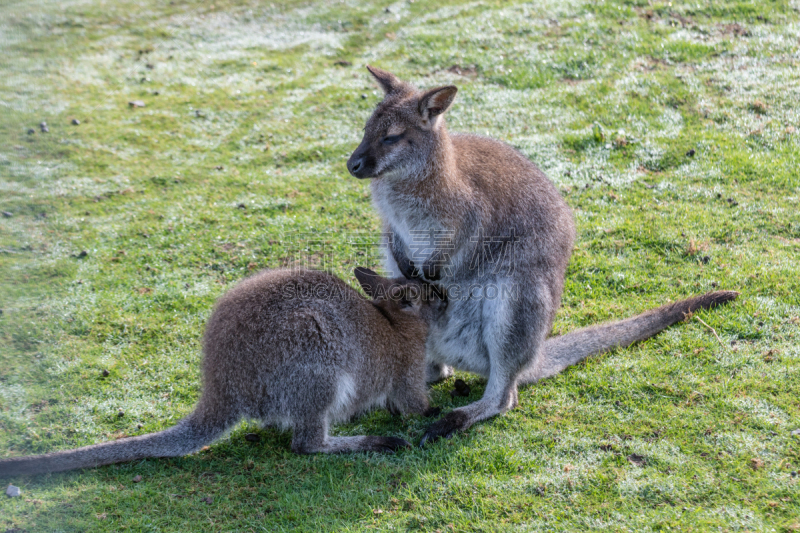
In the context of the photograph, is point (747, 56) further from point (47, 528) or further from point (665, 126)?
point (47, 528)

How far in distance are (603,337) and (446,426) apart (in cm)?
147

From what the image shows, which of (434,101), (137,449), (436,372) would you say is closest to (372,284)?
(436,372)

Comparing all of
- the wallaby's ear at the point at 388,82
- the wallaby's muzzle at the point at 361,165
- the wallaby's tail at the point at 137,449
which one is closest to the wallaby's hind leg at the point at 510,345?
the wallaby's muzzle at the point at 361,165

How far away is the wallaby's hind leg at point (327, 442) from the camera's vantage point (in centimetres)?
421

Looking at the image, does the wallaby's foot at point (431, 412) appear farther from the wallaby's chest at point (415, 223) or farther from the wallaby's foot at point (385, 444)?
the wallaby's chest at point (415, 223)

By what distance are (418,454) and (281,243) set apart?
3.19m

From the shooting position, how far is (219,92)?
9.89m

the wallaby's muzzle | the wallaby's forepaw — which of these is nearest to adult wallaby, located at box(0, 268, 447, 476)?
the wallaby's forepaw

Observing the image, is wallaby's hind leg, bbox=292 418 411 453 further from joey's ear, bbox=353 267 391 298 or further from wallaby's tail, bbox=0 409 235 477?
joey's ear, bbox=353 267 391 298

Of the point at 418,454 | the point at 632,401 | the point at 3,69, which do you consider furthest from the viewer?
the point at 3,69

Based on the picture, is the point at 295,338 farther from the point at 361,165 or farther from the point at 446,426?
the point at 361,165

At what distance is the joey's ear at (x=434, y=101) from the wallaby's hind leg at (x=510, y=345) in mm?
1454

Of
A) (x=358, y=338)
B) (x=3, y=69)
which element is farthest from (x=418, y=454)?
(x=3, y=69)

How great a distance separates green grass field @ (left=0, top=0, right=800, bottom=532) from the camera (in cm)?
391
